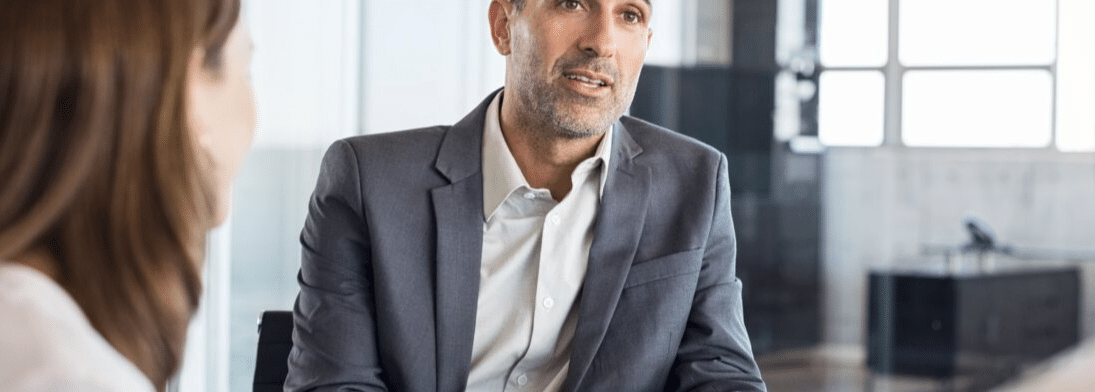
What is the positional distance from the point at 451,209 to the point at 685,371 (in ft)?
1.30

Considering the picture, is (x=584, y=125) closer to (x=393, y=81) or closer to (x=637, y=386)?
(x=637, y=386)

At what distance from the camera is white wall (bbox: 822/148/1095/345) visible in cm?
502

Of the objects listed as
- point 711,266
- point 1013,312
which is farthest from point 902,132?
point 711,266

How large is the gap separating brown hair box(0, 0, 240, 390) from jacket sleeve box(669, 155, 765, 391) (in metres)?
0.95

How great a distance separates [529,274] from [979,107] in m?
3.62

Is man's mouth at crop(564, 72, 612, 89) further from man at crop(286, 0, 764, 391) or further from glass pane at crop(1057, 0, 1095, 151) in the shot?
glass pane at crop(1057, 0, 1095, 151)

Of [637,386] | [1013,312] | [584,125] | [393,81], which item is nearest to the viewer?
[637,386]

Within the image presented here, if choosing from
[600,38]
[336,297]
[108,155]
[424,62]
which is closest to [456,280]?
[336,297]

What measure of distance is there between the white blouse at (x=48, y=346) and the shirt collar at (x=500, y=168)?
1.00 meters

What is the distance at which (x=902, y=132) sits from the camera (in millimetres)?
5219

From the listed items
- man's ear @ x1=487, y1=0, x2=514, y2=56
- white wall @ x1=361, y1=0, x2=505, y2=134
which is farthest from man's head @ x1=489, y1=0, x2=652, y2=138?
white wall @ x1=361, y1=0, x2=505, y2=134

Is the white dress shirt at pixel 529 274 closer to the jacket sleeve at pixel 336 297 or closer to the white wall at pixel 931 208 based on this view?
the jacket sleeve at pixel 336 297

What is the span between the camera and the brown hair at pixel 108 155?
0.83 metres

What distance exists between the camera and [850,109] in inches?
209
